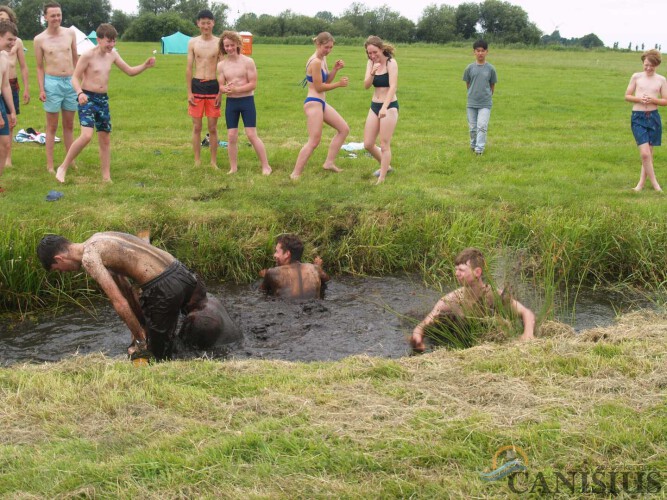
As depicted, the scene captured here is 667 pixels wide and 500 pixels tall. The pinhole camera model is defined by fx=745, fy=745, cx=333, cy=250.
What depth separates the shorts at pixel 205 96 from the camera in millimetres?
11555

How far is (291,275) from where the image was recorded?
8.36m

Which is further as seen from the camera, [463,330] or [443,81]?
[443,81]

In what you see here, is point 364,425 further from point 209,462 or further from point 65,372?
point 65,372

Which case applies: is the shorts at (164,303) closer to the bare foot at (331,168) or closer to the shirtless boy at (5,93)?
the shirtless boy at (5,93)

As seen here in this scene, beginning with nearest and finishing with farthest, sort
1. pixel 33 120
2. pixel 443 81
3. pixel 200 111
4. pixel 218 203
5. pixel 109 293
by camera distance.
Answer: pixel 109 293, pixel 218 203, pixel 200 111, pixel 33 120, pixel 443 81

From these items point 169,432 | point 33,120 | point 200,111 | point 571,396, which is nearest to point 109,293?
point 169,432

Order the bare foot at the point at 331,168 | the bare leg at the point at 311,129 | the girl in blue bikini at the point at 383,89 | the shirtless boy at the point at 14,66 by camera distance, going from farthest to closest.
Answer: the bare foot at the point at 331,168 < the bare leg at the point at 311,129 < the shirtless boy at the point at 14,66 < the girl in blue bikini at the point at 383,89

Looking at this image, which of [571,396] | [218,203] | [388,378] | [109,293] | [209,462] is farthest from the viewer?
[218,203]

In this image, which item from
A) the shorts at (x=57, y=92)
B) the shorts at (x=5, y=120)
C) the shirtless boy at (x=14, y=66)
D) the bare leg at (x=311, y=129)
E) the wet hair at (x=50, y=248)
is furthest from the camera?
the bare leg at (x=311, y=129)

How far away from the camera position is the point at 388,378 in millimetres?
5477

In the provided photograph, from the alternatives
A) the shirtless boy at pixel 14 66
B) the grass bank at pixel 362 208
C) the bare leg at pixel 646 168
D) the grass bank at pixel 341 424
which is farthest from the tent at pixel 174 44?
the grass bank at pixel 341 424

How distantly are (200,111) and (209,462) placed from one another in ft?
27.1

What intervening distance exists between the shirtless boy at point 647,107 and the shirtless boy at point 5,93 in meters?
8.57

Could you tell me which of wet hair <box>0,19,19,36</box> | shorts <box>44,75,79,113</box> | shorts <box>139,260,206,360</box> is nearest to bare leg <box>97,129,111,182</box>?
shorts <box>44,75,79,113</box>
